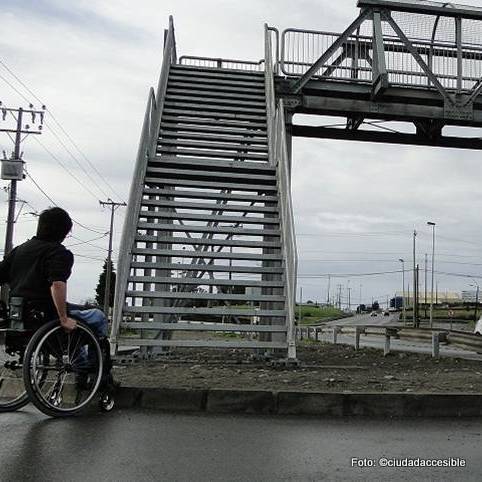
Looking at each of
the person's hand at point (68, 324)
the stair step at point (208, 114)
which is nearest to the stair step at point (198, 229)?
the stair step at point (208, 114)

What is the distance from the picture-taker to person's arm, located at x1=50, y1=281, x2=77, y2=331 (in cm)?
473

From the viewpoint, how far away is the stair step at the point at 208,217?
9.24 m

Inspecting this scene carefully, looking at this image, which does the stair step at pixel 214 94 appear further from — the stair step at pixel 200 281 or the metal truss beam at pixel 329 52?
the stair step at pixel 200 281

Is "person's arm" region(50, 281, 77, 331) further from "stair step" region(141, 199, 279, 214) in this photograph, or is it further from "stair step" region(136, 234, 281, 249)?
"stair step" region(141, 199, 279, 214)

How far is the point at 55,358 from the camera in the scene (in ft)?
16.1

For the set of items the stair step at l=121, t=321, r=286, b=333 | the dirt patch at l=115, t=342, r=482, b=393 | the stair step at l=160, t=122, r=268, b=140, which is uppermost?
the stair step at l=160, t=122, r=268, b=140

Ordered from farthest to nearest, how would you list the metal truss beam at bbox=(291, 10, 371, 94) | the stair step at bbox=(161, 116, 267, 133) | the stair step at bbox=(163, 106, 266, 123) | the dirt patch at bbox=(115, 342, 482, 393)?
the metal truss beam at bbox=(291, 10, 371, 94), the stair step at bbox=(163, 106, 266, 123), the stair step at bbox=(161, 116, 267, 133), the dirt patch at bbox=(115, 342, 482, 393)

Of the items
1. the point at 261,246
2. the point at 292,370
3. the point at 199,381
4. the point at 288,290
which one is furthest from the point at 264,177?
the point at 199,381

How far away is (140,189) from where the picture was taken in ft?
31.4

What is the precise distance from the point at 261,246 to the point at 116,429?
16.5ft

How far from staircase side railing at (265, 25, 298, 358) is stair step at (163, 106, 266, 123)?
14.3 inches

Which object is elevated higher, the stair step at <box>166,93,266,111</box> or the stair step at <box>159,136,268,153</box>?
the stair step at <box>166,93,266,111</box>

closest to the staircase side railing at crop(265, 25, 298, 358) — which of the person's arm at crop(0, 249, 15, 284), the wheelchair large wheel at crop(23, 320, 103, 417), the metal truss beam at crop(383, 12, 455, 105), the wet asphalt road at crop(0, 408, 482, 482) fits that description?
the metal truss beam at crop(383, 12, 455, 105)

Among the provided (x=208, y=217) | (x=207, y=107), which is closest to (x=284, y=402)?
(x=208, y=217)
